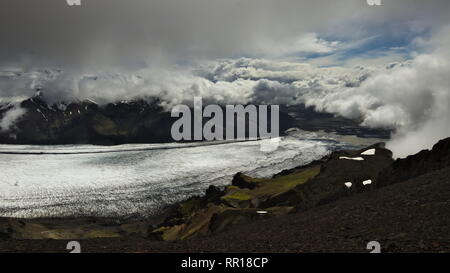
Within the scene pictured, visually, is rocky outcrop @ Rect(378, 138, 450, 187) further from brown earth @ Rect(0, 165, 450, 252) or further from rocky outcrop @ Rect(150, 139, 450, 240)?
brown earth @ Rect(0, 165, 450, 252)

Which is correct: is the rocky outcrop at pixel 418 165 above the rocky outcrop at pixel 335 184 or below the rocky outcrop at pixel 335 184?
above

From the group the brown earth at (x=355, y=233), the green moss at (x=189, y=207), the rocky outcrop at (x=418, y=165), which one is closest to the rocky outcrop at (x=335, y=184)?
the rocky outcrop at (x=418, y=165)

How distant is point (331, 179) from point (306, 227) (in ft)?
116

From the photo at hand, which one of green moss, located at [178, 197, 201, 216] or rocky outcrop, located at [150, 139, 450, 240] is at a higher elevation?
rocky outcrop, located at [150, 139, 450, 240]

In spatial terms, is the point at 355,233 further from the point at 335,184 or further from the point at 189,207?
the point at 189,207

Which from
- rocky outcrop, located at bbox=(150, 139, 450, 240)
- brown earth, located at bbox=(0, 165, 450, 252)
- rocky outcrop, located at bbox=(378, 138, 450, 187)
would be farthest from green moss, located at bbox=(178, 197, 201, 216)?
brown earth, located at bbox=(0, 165, 450, 252)

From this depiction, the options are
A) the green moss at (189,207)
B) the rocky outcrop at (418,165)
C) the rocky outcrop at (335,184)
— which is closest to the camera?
the rocky outcrop at (418,165)

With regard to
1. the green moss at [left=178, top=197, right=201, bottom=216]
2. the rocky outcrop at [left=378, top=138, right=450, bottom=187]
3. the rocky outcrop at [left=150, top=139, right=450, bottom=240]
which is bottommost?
the green moss at [left=178, top=197, right=201, bottom=216]

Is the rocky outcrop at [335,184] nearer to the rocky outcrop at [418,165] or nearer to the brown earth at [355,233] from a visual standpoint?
the rocky outcrop at [418,165]

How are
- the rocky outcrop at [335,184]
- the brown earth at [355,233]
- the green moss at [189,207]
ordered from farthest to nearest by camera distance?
the green moss at [189,207]
the rocky outcrop at [335,184]
the brown earth at [355,233]

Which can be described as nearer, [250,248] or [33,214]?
[250,248]
